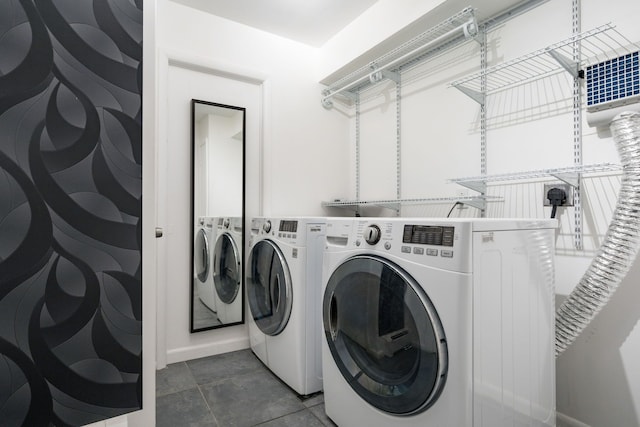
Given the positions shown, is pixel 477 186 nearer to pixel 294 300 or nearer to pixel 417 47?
pixel 417 47

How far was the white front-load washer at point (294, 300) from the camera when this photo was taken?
1.82m

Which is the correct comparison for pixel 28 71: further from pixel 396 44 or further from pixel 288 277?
pixel 396 44

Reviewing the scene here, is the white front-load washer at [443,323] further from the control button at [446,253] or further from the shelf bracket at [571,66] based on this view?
the shelf bracket at [571,66]

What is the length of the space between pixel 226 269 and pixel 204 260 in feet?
0.60

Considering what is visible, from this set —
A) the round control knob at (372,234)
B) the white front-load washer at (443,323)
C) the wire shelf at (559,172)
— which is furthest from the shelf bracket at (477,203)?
the round control knob at (372,234)

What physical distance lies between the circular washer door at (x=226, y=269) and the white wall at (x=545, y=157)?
141cm

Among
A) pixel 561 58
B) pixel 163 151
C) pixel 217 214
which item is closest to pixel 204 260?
pixel 217 214

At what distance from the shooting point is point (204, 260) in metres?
2.38

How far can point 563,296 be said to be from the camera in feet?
5.06

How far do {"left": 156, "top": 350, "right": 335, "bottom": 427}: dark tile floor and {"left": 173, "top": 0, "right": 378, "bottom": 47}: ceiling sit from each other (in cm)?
257

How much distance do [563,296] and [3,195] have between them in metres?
2.04

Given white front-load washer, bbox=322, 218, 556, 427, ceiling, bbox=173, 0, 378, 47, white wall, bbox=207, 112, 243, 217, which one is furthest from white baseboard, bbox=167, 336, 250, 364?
ceiling, bbox=173, 0, 378, 47

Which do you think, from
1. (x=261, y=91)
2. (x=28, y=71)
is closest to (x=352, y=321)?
(x=28, y=71)

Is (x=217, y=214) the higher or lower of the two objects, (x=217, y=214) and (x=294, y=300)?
the higher
